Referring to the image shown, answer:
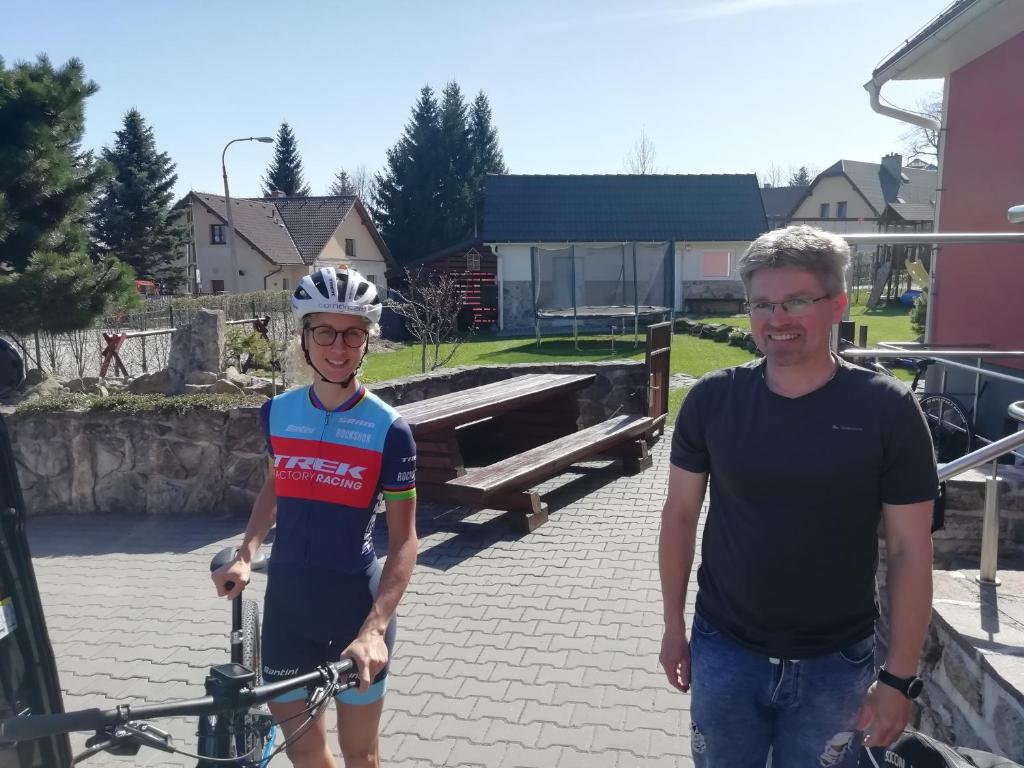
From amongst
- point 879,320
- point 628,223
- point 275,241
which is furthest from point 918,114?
point 275,241

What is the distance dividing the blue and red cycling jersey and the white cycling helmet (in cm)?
29

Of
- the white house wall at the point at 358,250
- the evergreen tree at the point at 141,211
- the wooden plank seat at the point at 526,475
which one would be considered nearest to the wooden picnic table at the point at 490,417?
the wooden plank seat at the point at 526,475

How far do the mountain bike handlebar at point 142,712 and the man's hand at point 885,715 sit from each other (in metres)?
1.33

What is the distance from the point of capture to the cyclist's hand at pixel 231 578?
2.53 m

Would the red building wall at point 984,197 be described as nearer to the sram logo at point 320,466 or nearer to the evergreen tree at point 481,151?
the sram logo at point 320,466

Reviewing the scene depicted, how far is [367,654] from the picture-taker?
202 cm

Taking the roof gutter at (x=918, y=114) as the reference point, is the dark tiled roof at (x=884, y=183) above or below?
above

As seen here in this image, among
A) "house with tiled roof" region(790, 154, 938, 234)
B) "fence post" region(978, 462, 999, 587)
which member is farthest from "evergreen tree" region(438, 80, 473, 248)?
"fence post" region(978, 462, 999, 587)

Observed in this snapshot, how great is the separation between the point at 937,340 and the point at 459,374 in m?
5.26

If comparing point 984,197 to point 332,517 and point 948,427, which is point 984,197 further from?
point 332,517

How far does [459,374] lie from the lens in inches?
381

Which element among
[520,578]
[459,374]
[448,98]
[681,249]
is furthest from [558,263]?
[448,98]

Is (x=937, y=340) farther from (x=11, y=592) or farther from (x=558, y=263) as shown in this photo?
(x=558, y=263)

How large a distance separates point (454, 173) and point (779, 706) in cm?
4862
